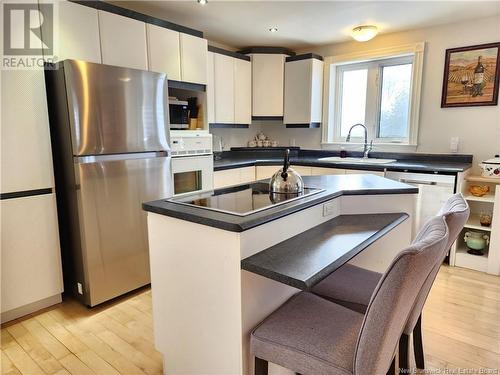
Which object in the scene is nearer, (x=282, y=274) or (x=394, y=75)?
(x=282, y=274)

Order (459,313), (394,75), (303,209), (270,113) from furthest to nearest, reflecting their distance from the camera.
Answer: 1. (270,113)
2. (394,75)
3. (459,313)
4. (303,209)

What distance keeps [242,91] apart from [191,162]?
1.44m

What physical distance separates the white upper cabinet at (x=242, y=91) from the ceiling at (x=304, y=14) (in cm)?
36

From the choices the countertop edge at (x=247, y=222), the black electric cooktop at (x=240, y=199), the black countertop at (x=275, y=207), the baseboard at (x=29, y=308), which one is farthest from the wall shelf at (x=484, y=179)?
the baseboard at (x=29, y=308)

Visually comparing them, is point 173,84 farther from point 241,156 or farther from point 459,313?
point 459,313

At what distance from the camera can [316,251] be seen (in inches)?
50.3

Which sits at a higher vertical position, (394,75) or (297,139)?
(394,75)

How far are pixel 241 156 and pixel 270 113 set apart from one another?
67cm

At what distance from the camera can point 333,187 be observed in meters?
1.89

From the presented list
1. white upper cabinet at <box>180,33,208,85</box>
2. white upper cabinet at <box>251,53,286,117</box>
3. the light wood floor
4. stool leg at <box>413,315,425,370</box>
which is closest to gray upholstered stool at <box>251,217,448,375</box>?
stool leg at <box>413,315,425,370</box>

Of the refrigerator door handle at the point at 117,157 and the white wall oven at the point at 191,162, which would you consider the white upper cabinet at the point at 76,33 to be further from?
the white wall oven at the point at 191,162

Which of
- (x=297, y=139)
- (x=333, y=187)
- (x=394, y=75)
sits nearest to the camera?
(x=333, y=187)

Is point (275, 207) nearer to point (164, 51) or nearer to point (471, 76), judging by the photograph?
point (164, 51)

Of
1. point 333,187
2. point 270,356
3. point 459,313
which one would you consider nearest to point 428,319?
point 459,313
